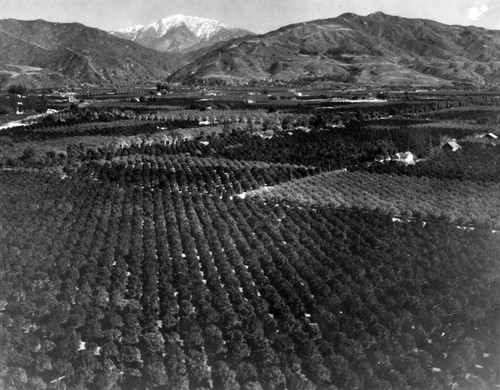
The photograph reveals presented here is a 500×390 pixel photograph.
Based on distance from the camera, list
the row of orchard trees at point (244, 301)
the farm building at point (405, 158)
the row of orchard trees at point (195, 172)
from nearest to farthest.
Answer: the row of orchard trees at point (244, 301) → the row of orchard trees at point (195, 172) → the farm building at point (405, 158)

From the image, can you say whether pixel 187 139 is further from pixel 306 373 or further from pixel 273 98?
pixel 273 98

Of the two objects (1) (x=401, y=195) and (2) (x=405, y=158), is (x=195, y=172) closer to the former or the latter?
(1) (x=401, y=195)

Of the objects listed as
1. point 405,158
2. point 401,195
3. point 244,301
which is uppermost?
point 405,158

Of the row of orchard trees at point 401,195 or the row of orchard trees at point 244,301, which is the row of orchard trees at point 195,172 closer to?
the row of orchard trees at point 401,195

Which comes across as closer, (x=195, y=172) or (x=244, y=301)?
(x=244, y=301)

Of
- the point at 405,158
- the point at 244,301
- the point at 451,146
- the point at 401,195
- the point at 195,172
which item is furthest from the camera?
the point at 451,146

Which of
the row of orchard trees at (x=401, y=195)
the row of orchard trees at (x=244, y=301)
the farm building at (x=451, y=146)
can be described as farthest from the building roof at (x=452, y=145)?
the row of orchard trees at (x=244, y=301)

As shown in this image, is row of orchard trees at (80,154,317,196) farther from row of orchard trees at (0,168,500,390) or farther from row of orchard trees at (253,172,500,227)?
row of orchard trees at (0,168,500,390)

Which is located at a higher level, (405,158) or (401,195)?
(405,158)

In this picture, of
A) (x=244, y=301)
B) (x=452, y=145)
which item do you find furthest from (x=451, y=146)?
(x=244, y=301)
